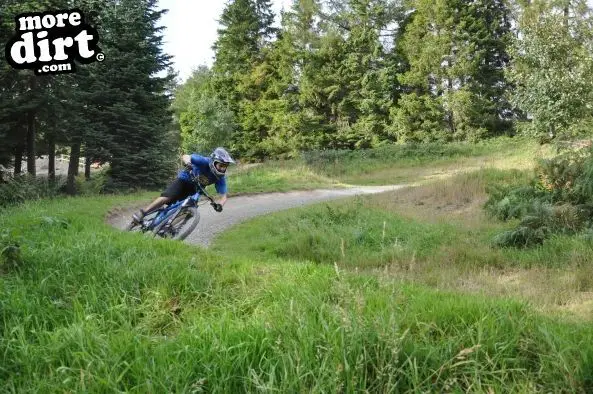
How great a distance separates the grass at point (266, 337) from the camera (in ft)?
8.20

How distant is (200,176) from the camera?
25.2 ft

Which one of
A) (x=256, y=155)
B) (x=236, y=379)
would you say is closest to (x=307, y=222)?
(x=236, y=379)

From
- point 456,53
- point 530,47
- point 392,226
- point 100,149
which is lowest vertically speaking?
point 392,226

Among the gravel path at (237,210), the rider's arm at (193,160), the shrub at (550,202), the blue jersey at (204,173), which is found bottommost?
the gravel path at (237,210)

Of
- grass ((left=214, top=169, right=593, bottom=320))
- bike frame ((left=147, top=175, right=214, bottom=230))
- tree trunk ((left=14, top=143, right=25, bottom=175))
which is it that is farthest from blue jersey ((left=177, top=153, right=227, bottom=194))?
tree trunk ((left=14, top=143, right=25, bottom=175))

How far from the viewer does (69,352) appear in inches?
117

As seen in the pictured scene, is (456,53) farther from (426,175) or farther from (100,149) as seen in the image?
(100,149)

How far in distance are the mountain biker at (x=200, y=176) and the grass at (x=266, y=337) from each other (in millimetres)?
3285

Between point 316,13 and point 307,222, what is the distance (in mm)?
34755

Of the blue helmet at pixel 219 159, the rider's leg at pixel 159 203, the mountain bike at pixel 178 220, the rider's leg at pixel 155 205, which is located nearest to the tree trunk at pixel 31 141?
the rider's leg at pixel 155 205

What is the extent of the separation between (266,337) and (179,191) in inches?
214

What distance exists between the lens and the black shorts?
7.83 metres

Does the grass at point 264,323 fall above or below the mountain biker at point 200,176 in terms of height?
below

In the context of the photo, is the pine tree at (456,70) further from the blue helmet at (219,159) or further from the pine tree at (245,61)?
the blue helmet at (219,159)
